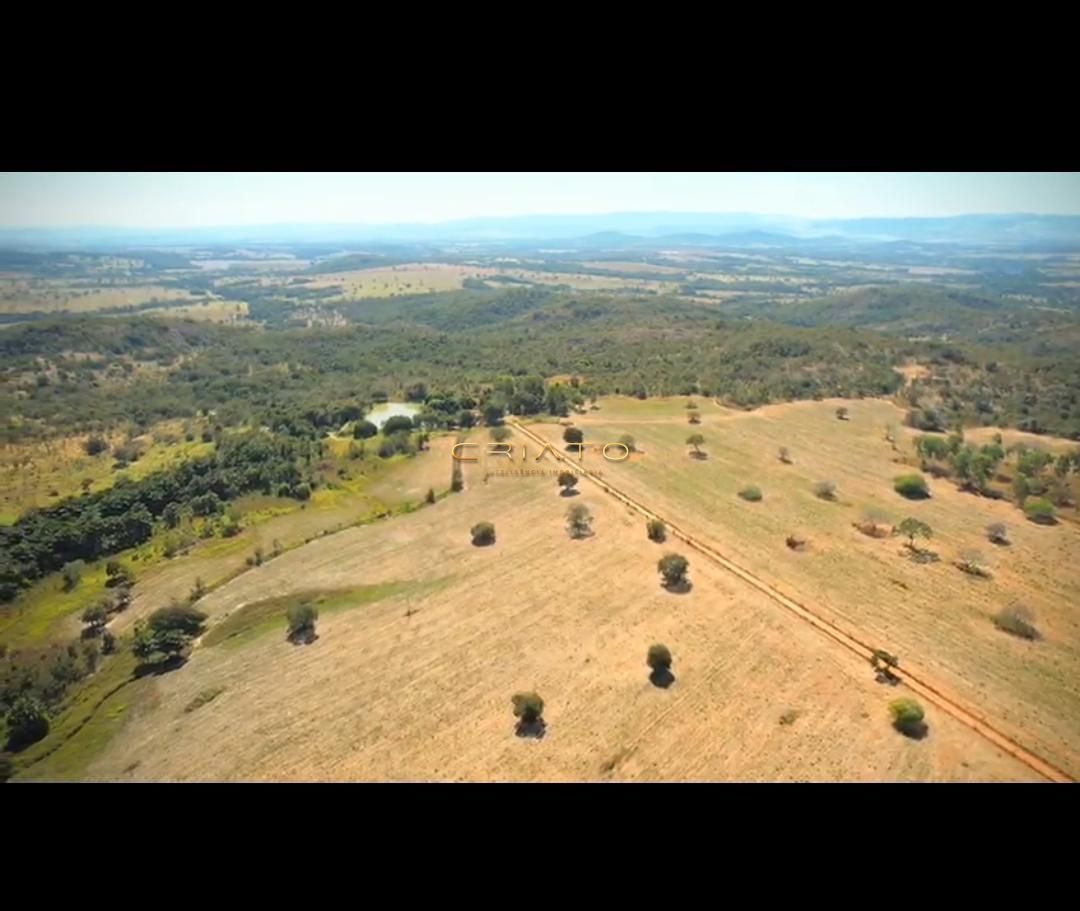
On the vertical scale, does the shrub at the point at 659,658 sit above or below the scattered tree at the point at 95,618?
above

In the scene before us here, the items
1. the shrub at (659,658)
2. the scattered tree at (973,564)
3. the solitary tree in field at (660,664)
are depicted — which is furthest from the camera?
the scattered tree at (973,564)

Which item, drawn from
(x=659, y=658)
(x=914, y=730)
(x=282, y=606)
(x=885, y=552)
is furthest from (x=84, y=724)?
(x=885, y=552)

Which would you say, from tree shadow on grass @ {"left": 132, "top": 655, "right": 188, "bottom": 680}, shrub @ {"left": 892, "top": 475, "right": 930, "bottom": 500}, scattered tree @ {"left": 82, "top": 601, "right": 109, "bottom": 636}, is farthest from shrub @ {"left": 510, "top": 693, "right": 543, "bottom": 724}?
shrub @ {"left": 892, "top": 475, "right": 930, "bottom": 500}

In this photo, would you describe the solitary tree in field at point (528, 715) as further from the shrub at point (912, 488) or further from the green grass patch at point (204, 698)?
the shrub at point (912, 488)

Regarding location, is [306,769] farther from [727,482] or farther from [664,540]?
[727,482]

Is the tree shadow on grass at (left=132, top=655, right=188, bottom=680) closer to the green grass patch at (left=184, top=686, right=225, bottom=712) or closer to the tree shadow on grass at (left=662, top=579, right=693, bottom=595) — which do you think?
the green grass patch at (left=184, top=686, right=225, bottom=712)

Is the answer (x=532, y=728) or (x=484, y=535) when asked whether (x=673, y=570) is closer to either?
(x=484, y=535)

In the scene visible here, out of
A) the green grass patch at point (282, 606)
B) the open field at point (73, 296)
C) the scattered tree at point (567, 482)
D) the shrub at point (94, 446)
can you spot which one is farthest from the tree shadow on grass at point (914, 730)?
the open field at point (73, 296)

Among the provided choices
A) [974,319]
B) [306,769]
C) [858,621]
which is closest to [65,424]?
[306,769]
